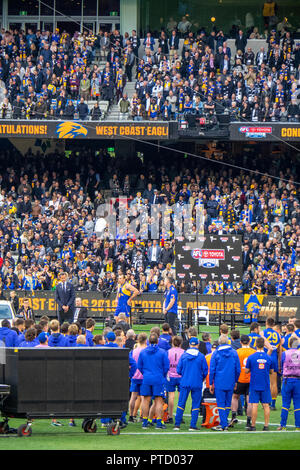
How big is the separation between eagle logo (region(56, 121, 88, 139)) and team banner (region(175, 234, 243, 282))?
1094 cm

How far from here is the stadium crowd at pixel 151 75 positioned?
39.5 m

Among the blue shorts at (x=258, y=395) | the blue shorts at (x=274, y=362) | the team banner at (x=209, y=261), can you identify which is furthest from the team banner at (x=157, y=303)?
the blue shorts at (x=258, y=395)

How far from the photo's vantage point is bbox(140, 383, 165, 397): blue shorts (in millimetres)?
15969

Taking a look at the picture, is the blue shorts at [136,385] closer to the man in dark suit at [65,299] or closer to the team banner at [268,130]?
the man in dark suit at [65,299]

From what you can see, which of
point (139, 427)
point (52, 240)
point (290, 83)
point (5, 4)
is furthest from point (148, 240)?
point (139, 427)

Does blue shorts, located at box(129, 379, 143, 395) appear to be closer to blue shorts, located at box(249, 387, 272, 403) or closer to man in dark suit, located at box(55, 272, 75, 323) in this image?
blue shorts, located at box(249, 387, 272, 403)

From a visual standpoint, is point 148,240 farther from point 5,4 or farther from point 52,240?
point 5,4

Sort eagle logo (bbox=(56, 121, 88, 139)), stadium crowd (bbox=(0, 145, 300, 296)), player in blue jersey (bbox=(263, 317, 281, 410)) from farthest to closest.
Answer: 1. eagle logo (bbox=(56, 121, 88, 139))
2. stadium crowd (bbox=(0, 145, 300, 296))
3. player in blue jersey (bbox=(263, 317, 281, 410))

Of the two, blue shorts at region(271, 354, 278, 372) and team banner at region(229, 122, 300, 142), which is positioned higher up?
team banner at region(229, 122, 300, 142)

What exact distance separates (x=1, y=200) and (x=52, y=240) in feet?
12.8

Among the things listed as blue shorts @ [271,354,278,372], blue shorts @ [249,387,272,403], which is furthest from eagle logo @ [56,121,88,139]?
blue shorts @ [249,387,272,403]

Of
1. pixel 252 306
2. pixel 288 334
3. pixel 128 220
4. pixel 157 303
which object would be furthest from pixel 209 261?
pixel 288 334
